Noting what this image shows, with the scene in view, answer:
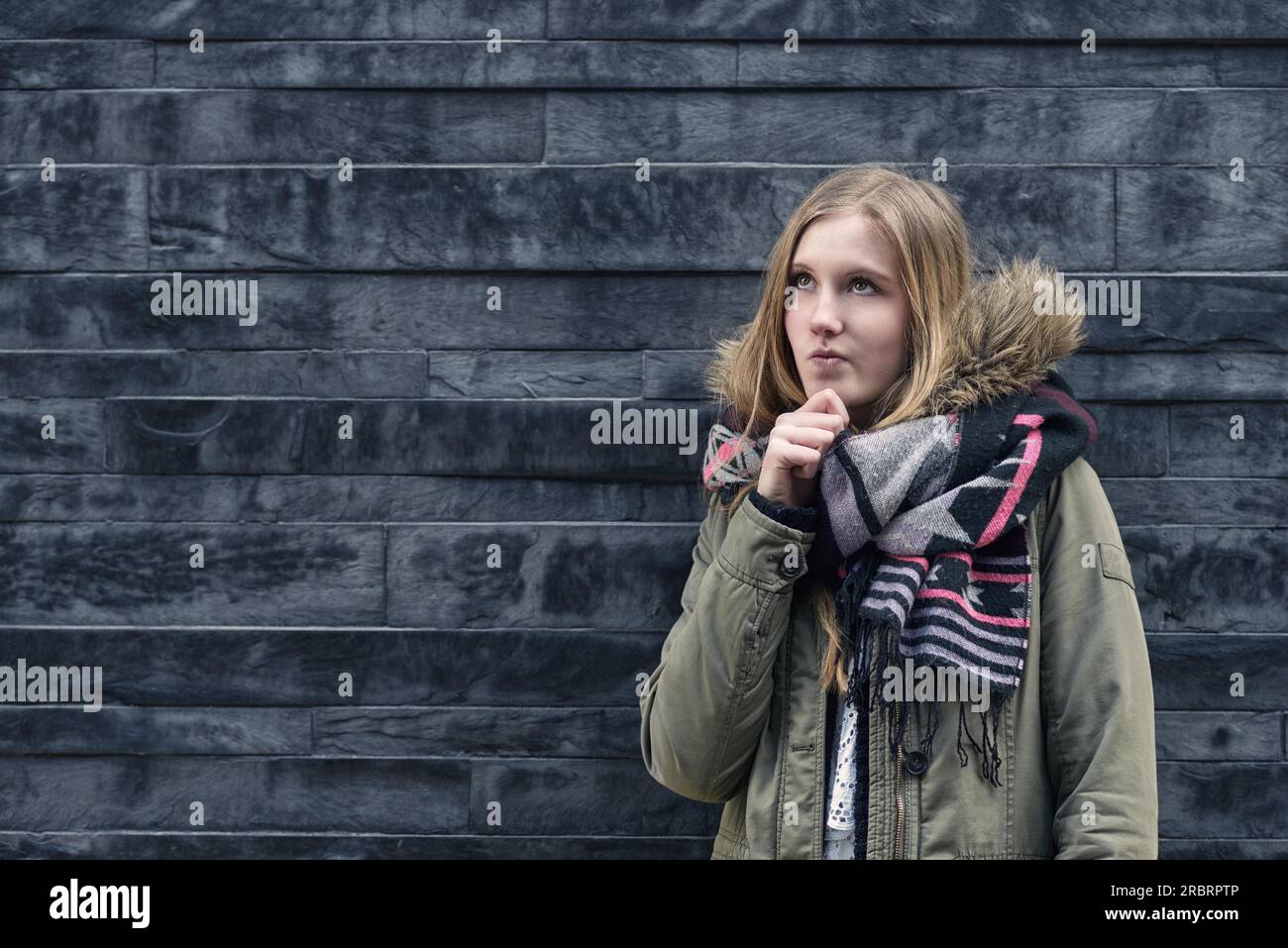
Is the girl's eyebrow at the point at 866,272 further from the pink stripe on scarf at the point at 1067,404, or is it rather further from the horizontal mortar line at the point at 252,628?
the horizontal mortar line at the point at 252,628

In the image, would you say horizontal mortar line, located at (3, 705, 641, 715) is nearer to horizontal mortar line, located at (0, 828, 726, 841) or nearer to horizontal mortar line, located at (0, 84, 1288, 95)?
horizontal mortar line, located at (0, 828, 726, 841)

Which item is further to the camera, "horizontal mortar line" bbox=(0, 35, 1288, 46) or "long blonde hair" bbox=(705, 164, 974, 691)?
"horizontal mortar line" bbox=(0, 35, 1288, 46)

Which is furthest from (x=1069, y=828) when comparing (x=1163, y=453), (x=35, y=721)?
(x=35, y=721)

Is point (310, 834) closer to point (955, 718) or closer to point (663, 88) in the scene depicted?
point (955, 718)

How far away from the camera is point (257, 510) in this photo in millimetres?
2619

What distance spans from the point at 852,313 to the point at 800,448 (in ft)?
1.00

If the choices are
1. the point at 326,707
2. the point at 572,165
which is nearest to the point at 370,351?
the point at 572,165

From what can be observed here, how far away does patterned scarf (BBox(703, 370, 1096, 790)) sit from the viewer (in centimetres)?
172

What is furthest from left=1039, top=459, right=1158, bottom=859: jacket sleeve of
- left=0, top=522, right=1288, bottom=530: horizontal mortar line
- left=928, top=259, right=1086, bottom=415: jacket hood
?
left=0, top=522, right=1288, bottom=530: horizontal mortar line

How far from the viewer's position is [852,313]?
187cm

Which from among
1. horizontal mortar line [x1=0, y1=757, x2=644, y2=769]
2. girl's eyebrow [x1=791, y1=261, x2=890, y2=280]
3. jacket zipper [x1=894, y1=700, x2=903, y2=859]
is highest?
girl's eyebrow [x1=791, y1=261, x2=890, y2=280]
